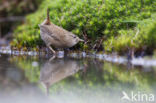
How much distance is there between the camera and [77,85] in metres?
2.19

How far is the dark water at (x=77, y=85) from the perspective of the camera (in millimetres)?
1889

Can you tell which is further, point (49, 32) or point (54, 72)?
point (49, 32)

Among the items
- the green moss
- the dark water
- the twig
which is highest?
the twig

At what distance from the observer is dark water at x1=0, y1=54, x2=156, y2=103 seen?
189 centimetres

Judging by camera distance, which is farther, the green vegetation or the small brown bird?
the small brown bird

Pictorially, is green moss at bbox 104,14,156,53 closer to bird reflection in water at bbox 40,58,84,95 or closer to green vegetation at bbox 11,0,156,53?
green vegetation at bbox 11,0,156,53

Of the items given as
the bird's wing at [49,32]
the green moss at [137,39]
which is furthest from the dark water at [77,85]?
the bird's wing at [49,32]

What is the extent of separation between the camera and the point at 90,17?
14.4ft

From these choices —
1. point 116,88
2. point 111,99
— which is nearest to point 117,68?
point 116,88

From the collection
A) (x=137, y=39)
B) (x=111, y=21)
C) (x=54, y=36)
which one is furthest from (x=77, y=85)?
(x=111, y=21)

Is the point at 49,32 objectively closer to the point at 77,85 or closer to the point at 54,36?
the point at 54,36

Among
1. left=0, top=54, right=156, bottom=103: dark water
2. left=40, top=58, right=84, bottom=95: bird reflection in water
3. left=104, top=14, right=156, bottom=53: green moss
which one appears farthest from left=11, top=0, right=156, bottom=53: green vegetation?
left=40, top=58, right=84, bottom=95: bird reflection in water

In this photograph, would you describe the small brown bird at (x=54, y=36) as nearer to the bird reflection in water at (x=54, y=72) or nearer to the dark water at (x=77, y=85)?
the bird reflection in water at (x=54, y=72)

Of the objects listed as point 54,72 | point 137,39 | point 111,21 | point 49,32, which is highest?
point 111,21
